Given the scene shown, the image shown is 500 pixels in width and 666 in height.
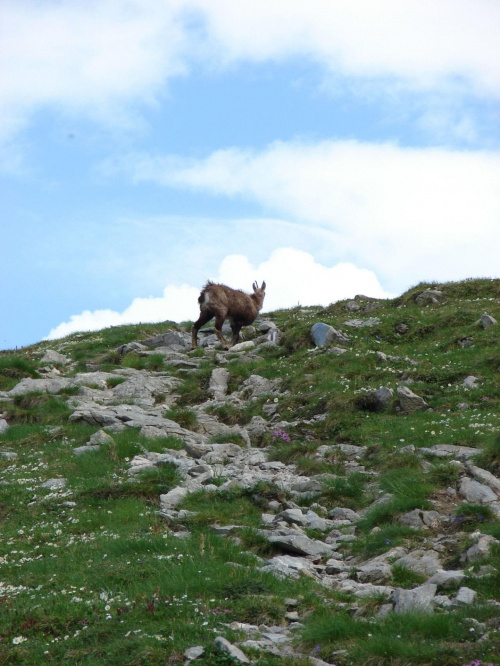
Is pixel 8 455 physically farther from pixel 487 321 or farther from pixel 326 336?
pixel 487 321

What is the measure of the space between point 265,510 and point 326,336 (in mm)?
9428

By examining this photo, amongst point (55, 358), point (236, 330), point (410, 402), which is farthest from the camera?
point (236, 330)

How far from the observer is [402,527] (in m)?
9.23

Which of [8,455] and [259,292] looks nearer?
[8,455]

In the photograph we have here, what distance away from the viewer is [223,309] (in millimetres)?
24312

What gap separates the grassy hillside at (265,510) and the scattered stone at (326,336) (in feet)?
1.53

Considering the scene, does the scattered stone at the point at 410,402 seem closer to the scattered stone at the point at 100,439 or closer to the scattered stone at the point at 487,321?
the scattered stone at the point at 487,321

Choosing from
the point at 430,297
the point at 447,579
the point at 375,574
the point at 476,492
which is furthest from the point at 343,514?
the point at 430,297

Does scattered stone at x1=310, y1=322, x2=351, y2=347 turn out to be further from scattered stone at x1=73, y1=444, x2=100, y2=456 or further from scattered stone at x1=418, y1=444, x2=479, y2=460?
scattered stone at x1=418, y1=444, x2=479, y2=460

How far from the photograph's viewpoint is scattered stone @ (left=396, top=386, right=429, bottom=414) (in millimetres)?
14617

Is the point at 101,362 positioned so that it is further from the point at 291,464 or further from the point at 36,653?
the point at 36,653

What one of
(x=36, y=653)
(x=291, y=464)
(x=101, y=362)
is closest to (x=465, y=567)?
(x=36, y=653)

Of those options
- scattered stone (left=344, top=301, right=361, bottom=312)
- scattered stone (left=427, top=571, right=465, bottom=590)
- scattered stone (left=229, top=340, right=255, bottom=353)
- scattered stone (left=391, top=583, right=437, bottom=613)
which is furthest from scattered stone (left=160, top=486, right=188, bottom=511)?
scattered stone (left=344, top=301, right=361, bottom=312)

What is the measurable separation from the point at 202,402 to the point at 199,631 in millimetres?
12106
